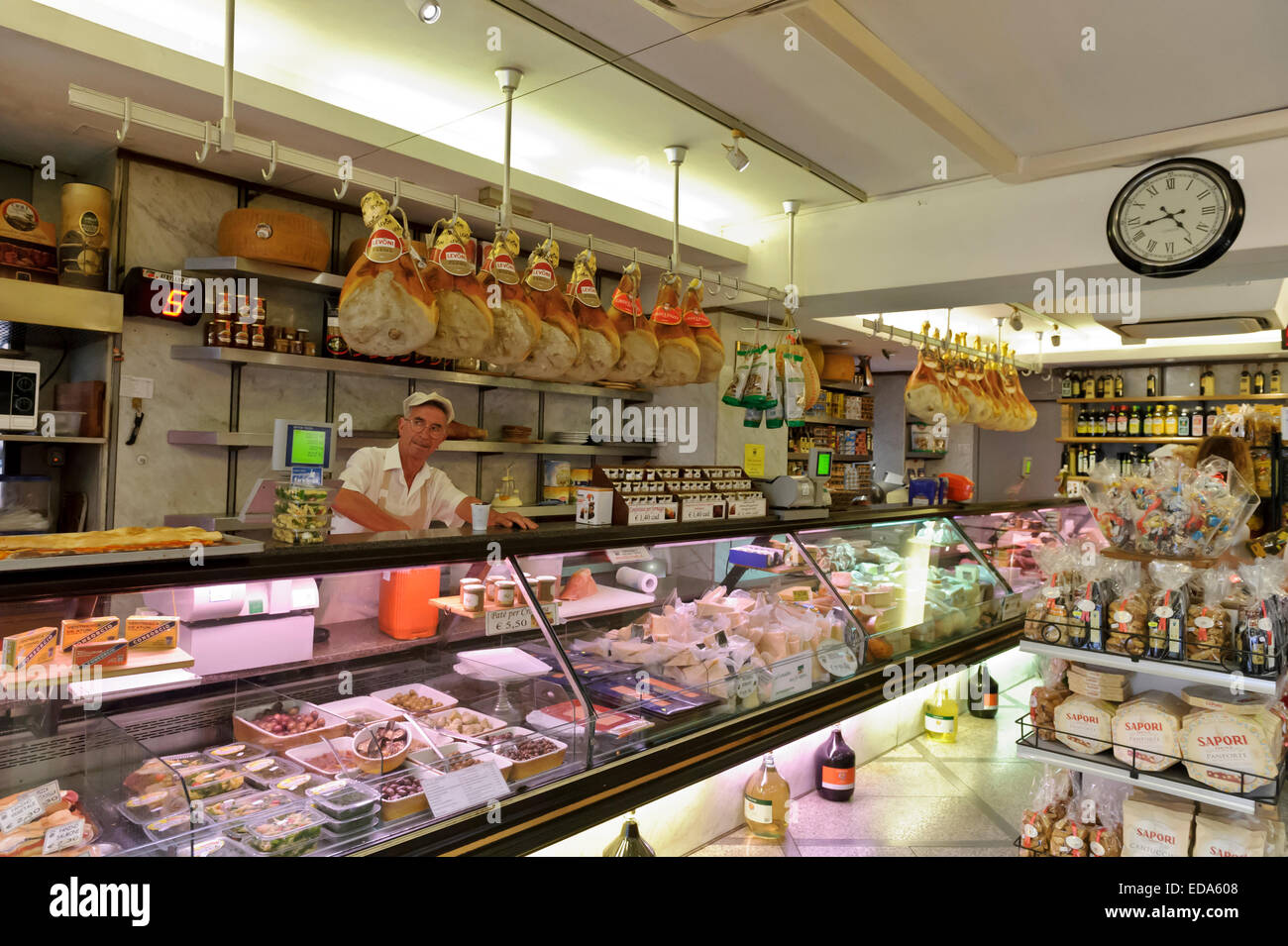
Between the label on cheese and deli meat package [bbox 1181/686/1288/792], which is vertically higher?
the label on cheese

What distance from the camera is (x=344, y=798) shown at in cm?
197

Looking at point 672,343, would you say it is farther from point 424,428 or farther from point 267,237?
point 267,237

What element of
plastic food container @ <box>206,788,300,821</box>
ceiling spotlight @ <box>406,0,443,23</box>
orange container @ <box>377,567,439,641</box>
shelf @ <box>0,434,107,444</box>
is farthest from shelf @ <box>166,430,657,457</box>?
plastic food container @ <box>206,788,300,821</box>

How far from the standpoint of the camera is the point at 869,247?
546 cm

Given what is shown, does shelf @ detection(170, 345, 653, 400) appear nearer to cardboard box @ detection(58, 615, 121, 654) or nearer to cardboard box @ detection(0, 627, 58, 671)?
cardboard box @ detection(58, 615, 121, 654)

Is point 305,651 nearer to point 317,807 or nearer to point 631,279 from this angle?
point 317,807

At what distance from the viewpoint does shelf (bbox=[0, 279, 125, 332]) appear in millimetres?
3788

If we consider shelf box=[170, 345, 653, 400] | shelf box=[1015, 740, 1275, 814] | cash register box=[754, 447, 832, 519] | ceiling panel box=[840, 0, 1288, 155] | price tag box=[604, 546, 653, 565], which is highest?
ceiling panel box=[840, 0, 1288, 155]

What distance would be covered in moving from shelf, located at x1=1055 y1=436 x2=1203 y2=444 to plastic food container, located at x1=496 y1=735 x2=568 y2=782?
31.1ft

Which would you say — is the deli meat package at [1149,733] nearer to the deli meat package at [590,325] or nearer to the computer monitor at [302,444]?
the deli meat package at [590,325]

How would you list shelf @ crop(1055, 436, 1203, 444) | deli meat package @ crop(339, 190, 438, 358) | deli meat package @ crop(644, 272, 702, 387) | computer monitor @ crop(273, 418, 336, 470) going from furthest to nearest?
shelf @ crop(1055, 436, 1203, 444) → deli meat package @ crop(644, 272, 702, 387) → deli meat package @ crop(339, 190, 438, 358) → computer monitor @ crop(273, 418, 336, 470)

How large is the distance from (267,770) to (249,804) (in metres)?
0.15

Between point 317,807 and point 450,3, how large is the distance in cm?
293
